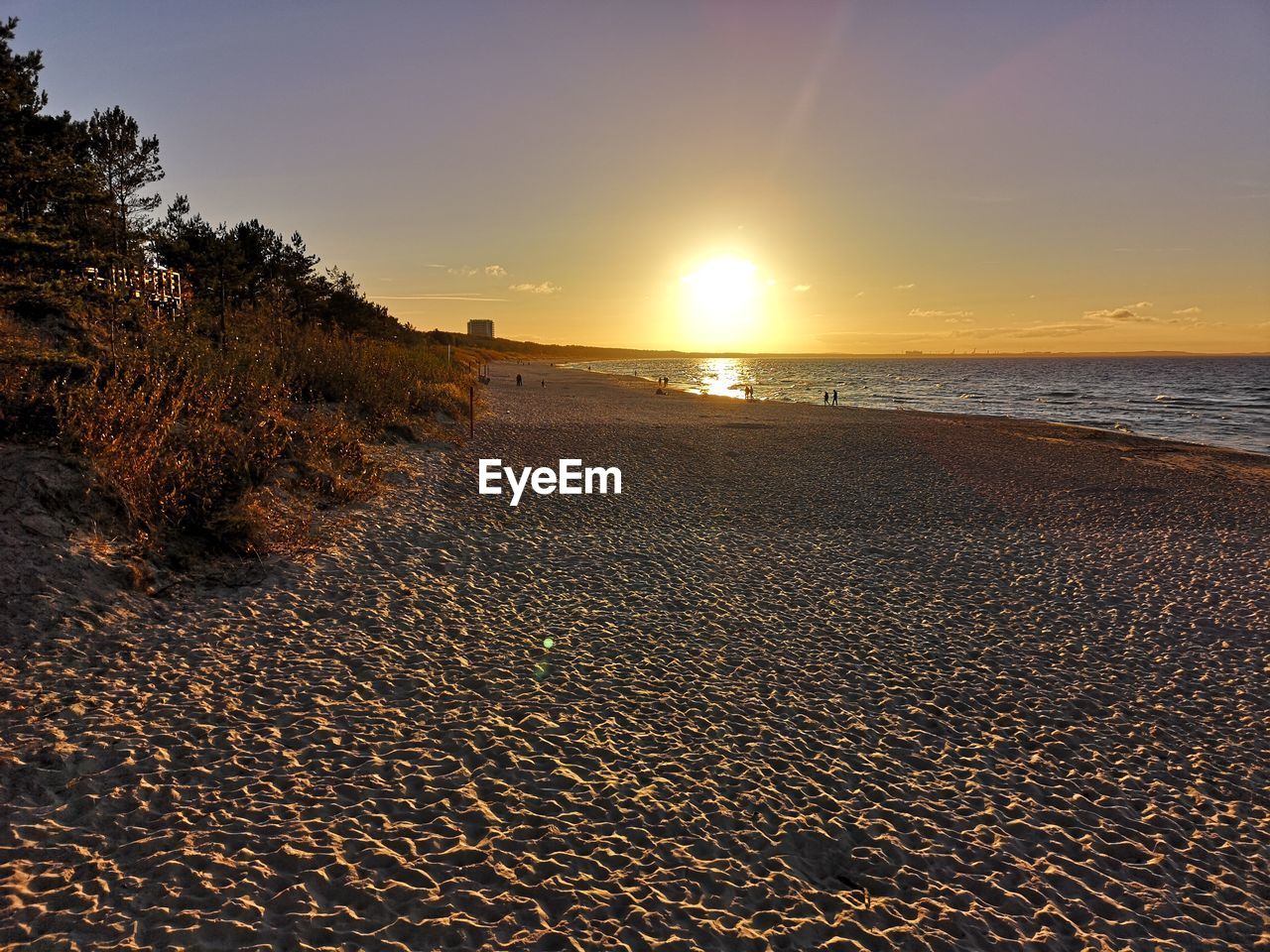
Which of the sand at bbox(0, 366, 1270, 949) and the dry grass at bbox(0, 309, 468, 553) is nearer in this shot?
the sand at bbox(0, 366, 1270, 949)

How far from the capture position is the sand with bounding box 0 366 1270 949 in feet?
13.0

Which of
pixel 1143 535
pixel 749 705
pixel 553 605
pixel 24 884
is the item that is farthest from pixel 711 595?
pixel 1143 535

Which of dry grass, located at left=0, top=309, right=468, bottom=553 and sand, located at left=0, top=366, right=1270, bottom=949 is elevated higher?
dry grass, located at left=0, top=309, right=468, bottom=553

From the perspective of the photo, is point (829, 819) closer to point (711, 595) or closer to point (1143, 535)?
point (711, 595)

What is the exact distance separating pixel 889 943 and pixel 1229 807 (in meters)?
3.78

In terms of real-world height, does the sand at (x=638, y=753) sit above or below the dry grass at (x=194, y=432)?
below

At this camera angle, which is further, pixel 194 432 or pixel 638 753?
pixel 194 432

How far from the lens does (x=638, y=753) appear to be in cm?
564

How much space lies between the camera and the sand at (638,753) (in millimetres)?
3955

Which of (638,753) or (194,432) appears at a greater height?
(194,432)

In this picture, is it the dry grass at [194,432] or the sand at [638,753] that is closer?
the sand at [638,753]

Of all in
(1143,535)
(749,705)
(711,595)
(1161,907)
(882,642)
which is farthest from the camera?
(1143,535)

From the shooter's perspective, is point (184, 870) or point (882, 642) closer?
point (184, 870)

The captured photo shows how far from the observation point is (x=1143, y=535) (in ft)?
44.6
